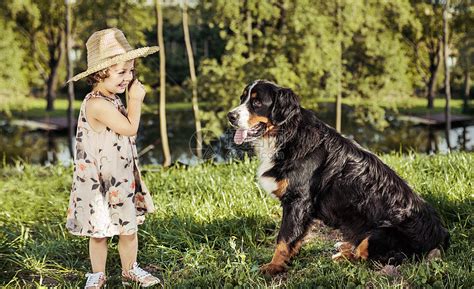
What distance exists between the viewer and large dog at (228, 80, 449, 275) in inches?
142

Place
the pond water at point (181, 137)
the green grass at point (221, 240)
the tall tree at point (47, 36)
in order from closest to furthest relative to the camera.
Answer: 1. the green grass at point (221, 240)
2. the pond water at point (181, 137)
3. the tall tree at point (47, 36)

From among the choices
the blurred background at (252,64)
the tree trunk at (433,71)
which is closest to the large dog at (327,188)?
the blurred background at (252,64)

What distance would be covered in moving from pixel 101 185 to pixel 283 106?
4.39ft

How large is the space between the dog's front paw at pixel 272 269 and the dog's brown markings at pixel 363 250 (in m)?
0.52

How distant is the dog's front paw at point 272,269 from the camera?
3.63 metres

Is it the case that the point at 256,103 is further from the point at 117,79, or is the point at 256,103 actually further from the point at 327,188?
the point at 117,79

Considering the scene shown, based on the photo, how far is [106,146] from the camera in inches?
131

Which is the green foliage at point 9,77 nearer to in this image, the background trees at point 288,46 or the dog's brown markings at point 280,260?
the background trees at point 288,46

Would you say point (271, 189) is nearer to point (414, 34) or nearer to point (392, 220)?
point (392, 220)

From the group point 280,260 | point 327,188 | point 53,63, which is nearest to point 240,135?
point 327,188

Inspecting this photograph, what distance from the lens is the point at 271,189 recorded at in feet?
12.4

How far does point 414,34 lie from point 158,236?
27.6 meters

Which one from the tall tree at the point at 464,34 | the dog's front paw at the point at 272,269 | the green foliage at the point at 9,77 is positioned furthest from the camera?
the tall tree at the point at 464,34

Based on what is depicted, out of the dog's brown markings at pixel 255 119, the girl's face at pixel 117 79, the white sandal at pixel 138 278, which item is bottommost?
the white sandal at pixel 138 278
